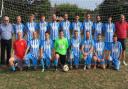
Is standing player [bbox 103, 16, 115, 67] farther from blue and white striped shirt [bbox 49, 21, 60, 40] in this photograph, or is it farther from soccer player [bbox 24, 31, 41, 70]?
soccer player [bbox 24, 31, 41, 70]

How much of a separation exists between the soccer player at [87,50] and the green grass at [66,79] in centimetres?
31

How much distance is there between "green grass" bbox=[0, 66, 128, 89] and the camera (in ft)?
32.6

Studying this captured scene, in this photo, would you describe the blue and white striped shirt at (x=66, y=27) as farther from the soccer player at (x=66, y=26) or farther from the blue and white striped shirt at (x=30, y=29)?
the blue and white striped shirt at (x=30, y=29)

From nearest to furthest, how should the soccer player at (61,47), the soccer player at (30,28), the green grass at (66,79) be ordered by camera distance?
the green grass at (66,79) < the soccer player at (61,47) < the soccer player at (30,28)

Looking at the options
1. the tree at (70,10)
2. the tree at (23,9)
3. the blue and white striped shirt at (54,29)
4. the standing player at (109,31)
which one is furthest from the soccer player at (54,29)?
the tree at (70,10)

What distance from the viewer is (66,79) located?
416 inches

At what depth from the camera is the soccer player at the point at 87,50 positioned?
1163cm

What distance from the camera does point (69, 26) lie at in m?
12.4

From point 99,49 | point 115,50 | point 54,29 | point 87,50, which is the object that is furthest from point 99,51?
point 54,29

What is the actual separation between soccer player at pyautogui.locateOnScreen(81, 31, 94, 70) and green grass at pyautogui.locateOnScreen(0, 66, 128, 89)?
31 cm

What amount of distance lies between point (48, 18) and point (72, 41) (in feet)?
12.3

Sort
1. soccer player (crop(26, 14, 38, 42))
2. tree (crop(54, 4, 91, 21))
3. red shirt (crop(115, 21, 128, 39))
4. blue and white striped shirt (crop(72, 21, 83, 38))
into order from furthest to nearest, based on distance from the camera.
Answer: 1. tree (crop(54, 4, 91, 21))
2. blue and white striped shirt (crop(72, 21, 83, 38))
3. red shirt (crop(115, 21, 128, 39))
4. soccer player (crop(26, 14, 38, 42))

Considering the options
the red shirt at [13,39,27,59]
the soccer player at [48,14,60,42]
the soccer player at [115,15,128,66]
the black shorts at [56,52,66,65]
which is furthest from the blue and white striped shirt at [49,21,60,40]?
the soccer player at [115,15,128,66]

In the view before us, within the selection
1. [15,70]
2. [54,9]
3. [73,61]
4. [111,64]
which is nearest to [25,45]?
[15,70]
